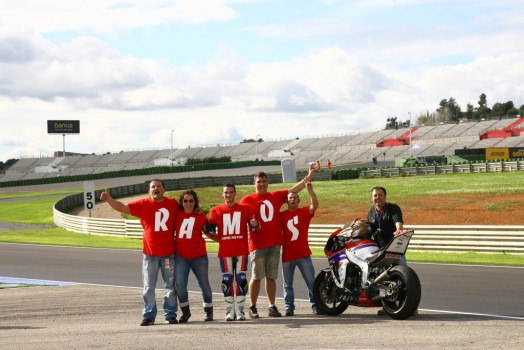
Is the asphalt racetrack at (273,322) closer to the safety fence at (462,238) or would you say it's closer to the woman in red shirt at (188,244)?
the woman in red shirt at (188,244)

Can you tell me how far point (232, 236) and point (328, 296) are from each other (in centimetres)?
160

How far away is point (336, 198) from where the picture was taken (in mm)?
48531

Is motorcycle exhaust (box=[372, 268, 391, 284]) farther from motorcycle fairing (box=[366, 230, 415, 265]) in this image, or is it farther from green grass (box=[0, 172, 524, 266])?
green grass (box=[0, 172, 524, 266])

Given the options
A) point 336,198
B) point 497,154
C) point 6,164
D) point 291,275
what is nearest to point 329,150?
point 497,154

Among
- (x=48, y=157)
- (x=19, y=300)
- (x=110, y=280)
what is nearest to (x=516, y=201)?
(x=110, y=280)

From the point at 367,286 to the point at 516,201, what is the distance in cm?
3119

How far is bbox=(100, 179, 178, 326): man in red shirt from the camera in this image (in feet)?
34.2

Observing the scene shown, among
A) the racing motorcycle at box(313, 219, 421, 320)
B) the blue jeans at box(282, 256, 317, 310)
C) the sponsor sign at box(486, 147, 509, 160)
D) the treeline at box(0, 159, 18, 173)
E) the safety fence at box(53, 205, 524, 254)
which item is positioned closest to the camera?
the racing motorcycle at box(313, 219, 421, 320)

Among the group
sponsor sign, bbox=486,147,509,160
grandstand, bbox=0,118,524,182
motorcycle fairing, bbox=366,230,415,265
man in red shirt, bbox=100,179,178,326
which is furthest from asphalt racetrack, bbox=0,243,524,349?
grandstand, bbox=0,118,524,182

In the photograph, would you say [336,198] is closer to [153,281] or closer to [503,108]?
[153,281]

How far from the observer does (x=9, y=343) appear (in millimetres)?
9469

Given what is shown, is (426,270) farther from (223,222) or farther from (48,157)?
(48,157)

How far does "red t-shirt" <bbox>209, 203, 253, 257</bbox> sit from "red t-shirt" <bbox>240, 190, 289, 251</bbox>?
0.22 m

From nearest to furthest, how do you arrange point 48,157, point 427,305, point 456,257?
point 427,305
point 456,257
point 48,157
